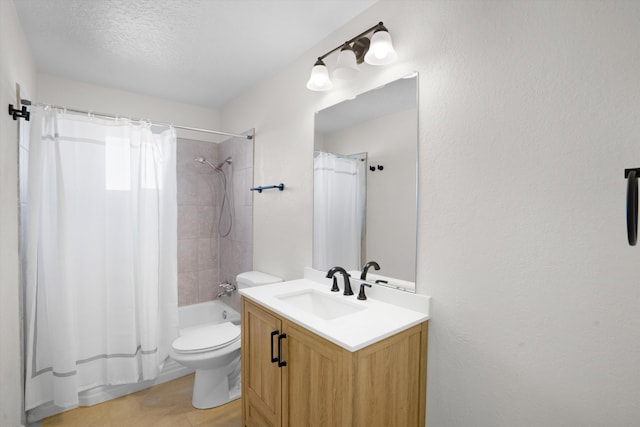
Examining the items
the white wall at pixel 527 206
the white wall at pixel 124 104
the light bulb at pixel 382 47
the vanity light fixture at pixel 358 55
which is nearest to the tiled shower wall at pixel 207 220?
the white wall at pixel 124 104

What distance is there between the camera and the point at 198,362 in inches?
81.7

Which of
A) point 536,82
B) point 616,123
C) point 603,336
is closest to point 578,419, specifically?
point 603,336

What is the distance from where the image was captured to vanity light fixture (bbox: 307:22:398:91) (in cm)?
143

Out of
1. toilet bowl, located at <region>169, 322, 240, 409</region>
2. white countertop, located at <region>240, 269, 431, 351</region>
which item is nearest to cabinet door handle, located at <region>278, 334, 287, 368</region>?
white countertop, located at <region>240, 269, 431, 351</region>

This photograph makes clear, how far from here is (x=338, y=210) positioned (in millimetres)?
1922

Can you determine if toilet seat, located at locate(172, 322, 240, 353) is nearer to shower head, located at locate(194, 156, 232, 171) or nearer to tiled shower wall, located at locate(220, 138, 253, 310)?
tiled shower wall, located at locate(220, 138, 253, 310)

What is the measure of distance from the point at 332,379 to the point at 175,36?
2.24 m

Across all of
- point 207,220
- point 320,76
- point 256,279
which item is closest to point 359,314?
point 256,279

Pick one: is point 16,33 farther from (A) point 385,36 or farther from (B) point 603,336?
(B) point 603,336

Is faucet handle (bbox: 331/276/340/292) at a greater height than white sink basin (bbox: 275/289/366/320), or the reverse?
faucet handle (bbox: 331/276/340/292)

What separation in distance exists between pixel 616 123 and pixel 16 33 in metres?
2.93

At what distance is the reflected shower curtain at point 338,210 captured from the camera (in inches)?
70.1

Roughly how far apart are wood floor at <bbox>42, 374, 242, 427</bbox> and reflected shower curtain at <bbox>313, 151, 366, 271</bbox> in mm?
1226

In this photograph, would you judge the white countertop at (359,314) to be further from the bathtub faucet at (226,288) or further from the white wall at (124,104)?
the white wall at (124,104)
